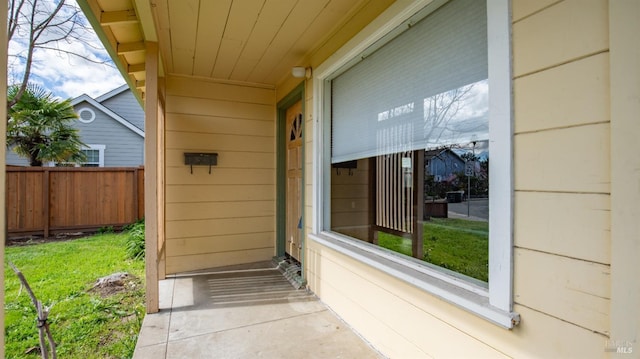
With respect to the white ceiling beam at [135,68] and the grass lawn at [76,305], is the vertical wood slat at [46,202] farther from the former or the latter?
the white ceiling beam at [135,68]

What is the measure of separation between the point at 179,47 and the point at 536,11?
110 inches

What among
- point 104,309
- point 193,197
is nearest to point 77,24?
point 193,197

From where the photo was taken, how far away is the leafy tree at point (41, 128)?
641cm

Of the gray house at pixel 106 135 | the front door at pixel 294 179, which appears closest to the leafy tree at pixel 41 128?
the gray house at pixel 106 135

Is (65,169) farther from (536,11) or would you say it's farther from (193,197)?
(536,11)

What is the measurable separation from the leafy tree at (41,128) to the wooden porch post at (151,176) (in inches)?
223

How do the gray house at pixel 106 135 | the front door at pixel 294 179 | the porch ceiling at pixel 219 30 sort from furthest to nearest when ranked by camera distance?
the gray house at pixel 106 135, the front door at pixel 294 179, the porch ceiling at pixel 219 30

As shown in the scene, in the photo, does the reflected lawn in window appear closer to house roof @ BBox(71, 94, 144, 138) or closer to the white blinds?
the white blinds

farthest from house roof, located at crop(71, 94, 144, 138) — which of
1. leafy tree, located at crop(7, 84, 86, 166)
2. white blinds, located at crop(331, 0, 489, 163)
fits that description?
white blinds, located at crop(331, 0, 489, 163)

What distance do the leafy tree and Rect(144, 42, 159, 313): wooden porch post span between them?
565 centimetres

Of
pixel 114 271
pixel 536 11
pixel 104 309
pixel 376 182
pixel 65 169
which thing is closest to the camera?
pixel 536 11

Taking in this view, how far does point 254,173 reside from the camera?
13.4ft

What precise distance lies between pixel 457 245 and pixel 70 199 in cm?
713

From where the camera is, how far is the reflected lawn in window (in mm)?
1432
